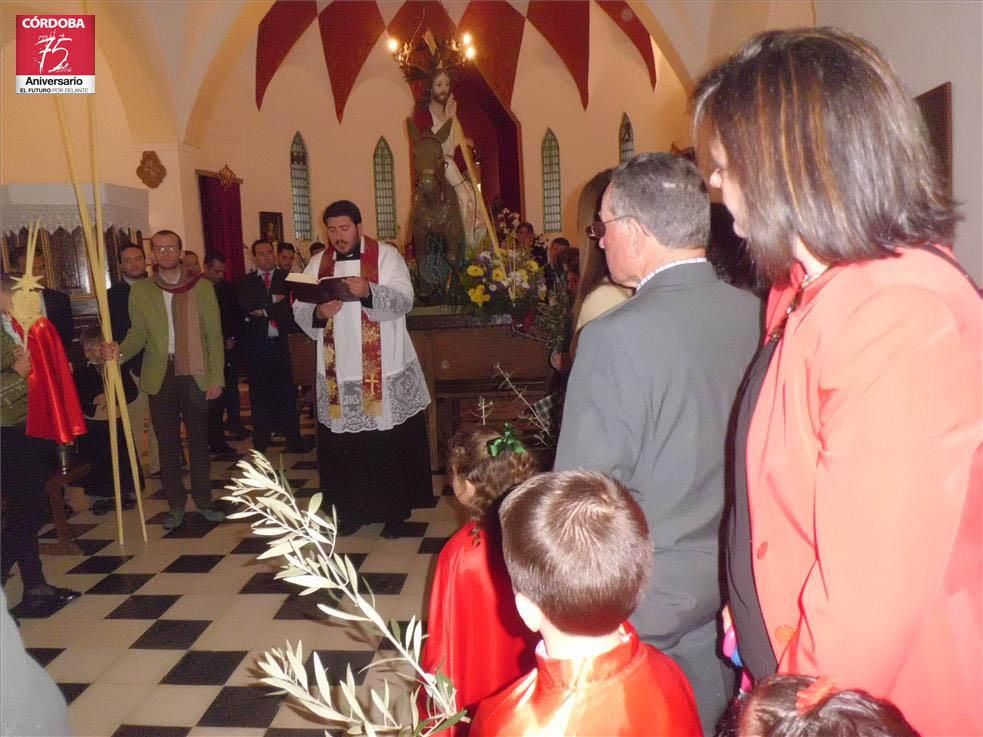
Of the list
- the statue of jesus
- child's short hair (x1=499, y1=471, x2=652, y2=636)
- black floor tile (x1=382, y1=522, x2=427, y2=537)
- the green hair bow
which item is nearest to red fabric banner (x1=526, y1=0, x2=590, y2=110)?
the statue of jesus

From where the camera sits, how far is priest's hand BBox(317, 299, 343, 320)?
443 cm

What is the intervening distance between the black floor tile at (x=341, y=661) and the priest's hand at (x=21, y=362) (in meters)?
1.84

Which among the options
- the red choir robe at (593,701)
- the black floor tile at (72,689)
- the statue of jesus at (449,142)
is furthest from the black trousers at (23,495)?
the statue of jesus at (449,142)

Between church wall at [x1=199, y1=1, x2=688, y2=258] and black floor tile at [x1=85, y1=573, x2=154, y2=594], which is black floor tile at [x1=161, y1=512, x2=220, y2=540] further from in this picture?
church wall at [x1=199, y1=1, x2=688, y2=258]

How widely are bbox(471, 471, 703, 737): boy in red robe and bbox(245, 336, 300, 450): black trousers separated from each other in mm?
5752

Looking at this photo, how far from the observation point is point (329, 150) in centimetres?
1475

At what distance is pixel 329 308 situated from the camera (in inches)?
175

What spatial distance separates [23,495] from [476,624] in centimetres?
263

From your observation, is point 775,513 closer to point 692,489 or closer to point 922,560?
point 922,560

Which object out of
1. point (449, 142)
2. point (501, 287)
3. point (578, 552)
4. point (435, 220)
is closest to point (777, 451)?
point (578, 552)

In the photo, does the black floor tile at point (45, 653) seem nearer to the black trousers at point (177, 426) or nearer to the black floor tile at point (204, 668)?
the black floor tile at point (204, 668)

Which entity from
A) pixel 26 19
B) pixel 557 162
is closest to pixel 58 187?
pixel 26 19

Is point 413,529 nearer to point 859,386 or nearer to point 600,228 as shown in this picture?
point 600,228

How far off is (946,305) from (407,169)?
15546 millimetres
